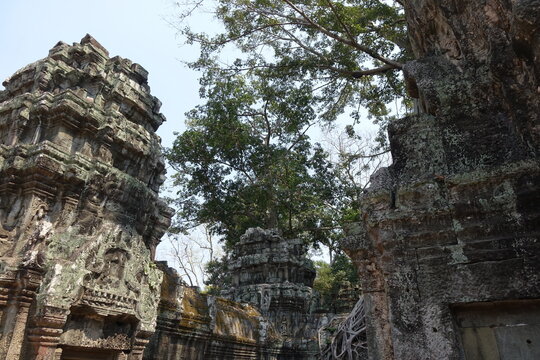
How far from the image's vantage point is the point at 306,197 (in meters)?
17.0

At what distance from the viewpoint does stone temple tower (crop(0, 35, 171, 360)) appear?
14.2ft

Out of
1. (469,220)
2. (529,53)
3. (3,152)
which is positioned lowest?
(469,220)

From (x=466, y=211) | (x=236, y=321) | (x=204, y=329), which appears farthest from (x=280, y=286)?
(x=466, y=211)

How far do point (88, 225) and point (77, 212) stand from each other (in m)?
0.22

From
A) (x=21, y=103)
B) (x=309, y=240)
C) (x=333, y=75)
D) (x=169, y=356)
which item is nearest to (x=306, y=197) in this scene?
(x=309, y=240)

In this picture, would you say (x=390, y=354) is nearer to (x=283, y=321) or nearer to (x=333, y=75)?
(x=283, y=321)

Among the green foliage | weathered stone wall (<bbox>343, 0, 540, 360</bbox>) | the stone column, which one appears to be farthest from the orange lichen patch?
the green foliage

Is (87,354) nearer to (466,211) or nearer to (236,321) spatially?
(236,321)

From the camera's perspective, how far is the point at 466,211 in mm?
2492

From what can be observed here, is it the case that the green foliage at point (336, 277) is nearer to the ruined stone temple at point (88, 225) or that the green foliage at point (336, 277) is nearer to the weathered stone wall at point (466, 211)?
the ruined stone temple at point (88, 225)

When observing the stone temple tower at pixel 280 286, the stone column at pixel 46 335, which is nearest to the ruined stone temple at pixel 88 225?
the stone column at pixel 46 335

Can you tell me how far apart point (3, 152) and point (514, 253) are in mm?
5601

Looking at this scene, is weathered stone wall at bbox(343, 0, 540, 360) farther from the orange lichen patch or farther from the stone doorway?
the orange lichen patch

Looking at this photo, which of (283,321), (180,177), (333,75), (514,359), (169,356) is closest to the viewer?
(514,359)
